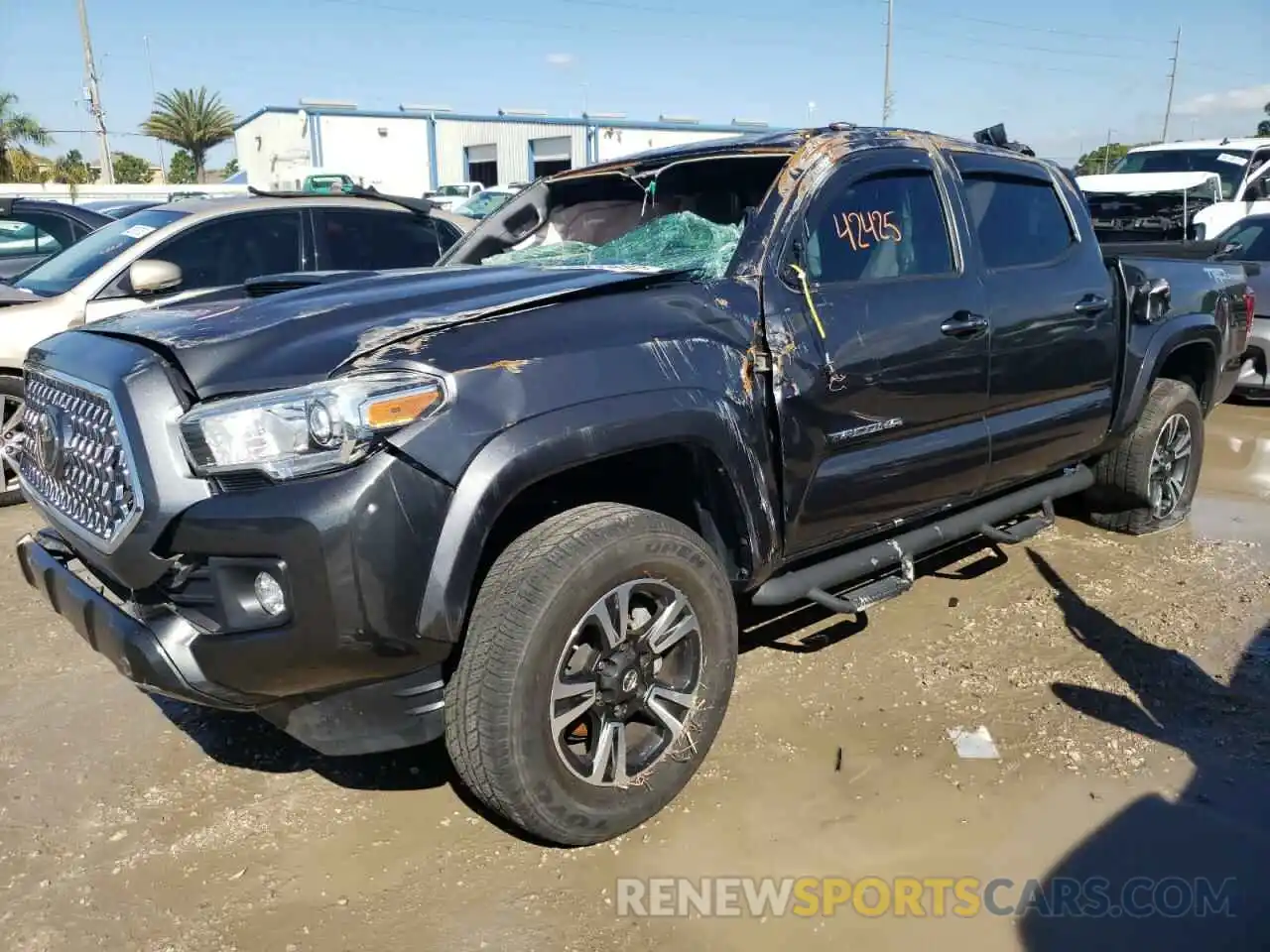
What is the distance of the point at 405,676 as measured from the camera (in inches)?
96.2

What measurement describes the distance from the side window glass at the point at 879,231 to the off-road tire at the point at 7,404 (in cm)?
479

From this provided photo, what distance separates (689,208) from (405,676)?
2.27 metres

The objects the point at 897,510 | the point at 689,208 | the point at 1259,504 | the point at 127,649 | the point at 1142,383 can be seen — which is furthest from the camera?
the point at 1259,504

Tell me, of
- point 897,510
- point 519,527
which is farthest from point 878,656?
point 519,527

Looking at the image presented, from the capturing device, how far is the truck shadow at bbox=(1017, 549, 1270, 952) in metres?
2.46

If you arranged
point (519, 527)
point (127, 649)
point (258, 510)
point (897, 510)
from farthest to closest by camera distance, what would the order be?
1. point (897, 510)
2. point (519, 527)
3. point (127, 649)
4. point (258, 510)

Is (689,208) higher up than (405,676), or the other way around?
(689,208)

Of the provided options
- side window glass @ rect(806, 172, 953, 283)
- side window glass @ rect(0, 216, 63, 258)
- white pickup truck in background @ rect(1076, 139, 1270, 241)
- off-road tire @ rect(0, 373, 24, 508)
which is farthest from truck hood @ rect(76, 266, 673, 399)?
white pickup truck in background @ rect(1076, 139, 1270, 241)

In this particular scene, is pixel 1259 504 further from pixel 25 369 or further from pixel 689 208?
pixel 25 369

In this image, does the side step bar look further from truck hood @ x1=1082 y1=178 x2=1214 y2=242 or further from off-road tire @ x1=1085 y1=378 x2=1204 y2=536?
truck hood @ x1=1082 y1=178 x2=1214 y2=242

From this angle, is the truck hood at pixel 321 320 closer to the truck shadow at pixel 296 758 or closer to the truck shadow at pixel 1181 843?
the truck shadow at pixel 296 758

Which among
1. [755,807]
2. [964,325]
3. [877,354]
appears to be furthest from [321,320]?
[964,325]

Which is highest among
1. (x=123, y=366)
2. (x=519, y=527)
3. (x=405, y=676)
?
(x=123, y=366)

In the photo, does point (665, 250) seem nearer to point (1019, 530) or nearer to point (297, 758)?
point (1019, 530)
